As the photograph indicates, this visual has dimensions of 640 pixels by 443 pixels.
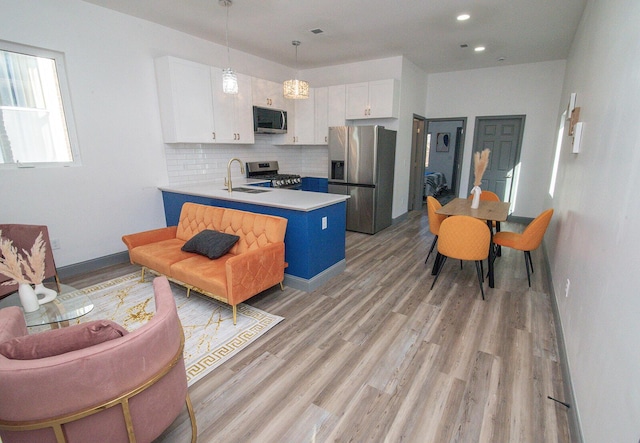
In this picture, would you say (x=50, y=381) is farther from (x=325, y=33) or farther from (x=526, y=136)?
(x=526, y=136)

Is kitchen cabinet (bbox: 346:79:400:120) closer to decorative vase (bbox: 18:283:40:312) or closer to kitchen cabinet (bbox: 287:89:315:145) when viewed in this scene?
kitchen cabinet (bbox: 287:89:315:145)

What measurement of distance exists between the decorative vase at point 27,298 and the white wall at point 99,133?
5.76 feet

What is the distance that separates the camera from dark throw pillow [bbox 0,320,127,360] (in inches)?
43.7

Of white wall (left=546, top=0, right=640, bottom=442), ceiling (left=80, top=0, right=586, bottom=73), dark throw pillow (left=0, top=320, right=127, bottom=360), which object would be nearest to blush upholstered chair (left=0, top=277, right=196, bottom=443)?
dark throw pillow (left=0, top=320, right=127, bottom=360)

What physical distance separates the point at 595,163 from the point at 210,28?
14.2ft

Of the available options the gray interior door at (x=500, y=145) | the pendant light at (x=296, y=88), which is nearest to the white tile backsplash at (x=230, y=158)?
the pendant light at (x=296, y=88)

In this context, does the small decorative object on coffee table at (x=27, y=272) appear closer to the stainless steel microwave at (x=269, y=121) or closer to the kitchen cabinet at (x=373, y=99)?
the stainless steel microwave at (x=269, y=121)

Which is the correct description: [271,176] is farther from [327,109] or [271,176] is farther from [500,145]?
[500,145]

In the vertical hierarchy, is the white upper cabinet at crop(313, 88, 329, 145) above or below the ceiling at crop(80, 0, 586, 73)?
below

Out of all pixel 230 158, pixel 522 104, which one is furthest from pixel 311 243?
pixel 522 104

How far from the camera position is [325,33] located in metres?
4.10

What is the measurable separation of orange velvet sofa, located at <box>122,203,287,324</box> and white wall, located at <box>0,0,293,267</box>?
2.32 feet

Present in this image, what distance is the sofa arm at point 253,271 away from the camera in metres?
2.47

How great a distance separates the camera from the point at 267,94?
16.7ft
